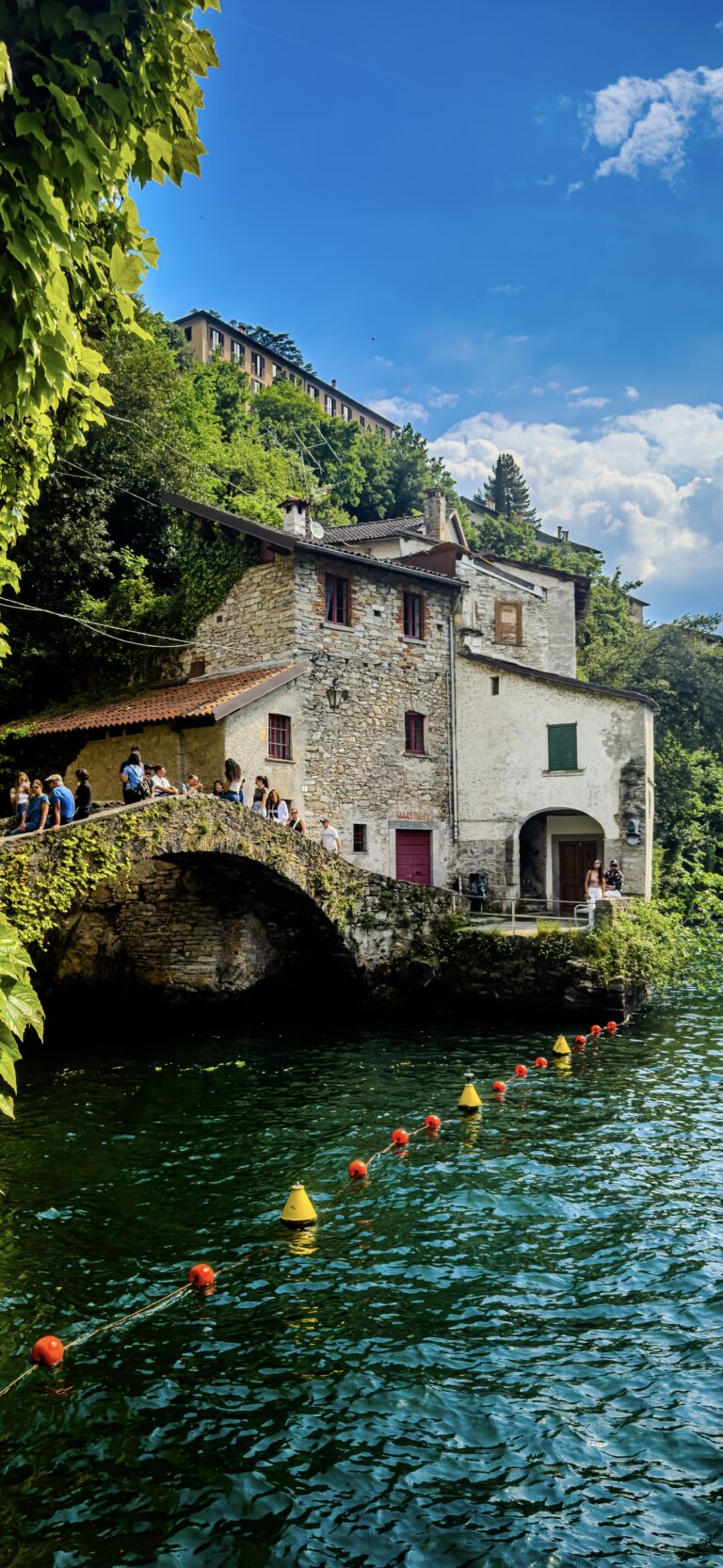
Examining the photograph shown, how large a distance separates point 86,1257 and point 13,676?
21.8m

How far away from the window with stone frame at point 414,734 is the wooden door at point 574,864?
5834 millimetres

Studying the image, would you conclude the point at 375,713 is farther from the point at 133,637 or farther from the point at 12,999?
the point at 12,999

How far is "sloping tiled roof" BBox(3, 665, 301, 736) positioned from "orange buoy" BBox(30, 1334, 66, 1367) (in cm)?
1505

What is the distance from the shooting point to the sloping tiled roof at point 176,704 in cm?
2192

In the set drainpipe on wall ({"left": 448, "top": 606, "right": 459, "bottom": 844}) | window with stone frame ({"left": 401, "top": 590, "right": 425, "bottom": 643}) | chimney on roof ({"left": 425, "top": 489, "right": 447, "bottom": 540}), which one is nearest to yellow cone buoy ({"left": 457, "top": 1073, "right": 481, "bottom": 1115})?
drainpipe on wall ({"left": 448, "top": 606, "right": 459, "bottom": 844})

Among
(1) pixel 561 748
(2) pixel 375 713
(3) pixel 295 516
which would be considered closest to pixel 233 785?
(2) pixel 375 713

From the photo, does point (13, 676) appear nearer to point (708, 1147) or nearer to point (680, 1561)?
point (708, 1147)

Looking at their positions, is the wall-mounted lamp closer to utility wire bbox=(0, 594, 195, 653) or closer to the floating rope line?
utility wire bbox=(0, 594, 195, 653)

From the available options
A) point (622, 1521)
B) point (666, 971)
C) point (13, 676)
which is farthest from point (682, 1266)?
point (13, 676)

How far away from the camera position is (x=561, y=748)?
2714cm

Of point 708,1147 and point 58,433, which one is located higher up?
point 58,433

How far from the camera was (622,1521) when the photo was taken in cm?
546

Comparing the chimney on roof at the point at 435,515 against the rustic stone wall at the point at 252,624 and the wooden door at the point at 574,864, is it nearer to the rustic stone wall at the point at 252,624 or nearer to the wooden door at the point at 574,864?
the rustic stone wall at the point at 252,624

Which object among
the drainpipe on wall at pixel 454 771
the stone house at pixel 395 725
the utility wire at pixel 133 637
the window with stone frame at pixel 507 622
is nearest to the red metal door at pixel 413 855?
the stone house at pixel 395 725
